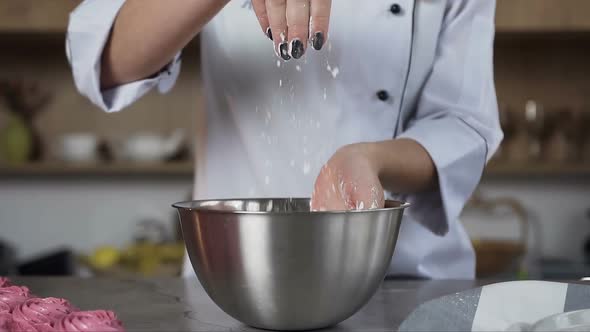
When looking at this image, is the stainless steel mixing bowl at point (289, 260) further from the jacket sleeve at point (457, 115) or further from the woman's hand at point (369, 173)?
the jacket sleeve at point (457, 115)

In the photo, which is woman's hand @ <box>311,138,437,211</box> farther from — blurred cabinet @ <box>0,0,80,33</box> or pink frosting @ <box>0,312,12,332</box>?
blurred cabinet @ <box>0,0,80,33</box>

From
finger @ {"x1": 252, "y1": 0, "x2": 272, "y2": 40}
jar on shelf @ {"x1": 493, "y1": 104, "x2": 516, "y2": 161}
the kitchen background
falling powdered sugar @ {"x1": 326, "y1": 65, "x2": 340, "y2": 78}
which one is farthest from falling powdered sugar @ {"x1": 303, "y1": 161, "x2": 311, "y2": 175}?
jar on shelf @ {"x1": 493, "y1": 104, "x2": 516, "y2": 161}

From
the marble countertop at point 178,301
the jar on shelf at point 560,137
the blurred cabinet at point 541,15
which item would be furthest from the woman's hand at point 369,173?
the jar on shelf at point 560,137

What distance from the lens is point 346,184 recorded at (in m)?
0.70

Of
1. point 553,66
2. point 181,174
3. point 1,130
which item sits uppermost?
point 553,66

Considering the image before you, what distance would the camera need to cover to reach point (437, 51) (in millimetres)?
1063

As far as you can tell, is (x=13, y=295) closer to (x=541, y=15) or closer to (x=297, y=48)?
(x=297, y=48)

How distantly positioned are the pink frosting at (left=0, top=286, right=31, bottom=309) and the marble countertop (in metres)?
0.09

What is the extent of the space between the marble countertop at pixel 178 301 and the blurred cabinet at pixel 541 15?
4.63 feet

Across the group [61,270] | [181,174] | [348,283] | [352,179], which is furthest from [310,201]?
[181,174]

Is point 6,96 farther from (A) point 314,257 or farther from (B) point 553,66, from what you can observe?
(A) point 314,257

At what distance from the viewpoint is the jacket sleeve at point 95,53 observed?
0.92m

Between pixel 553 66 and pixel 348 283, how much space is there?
6.84ft

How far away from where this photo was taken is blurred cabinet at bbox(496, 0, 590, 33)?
2.12 meters
